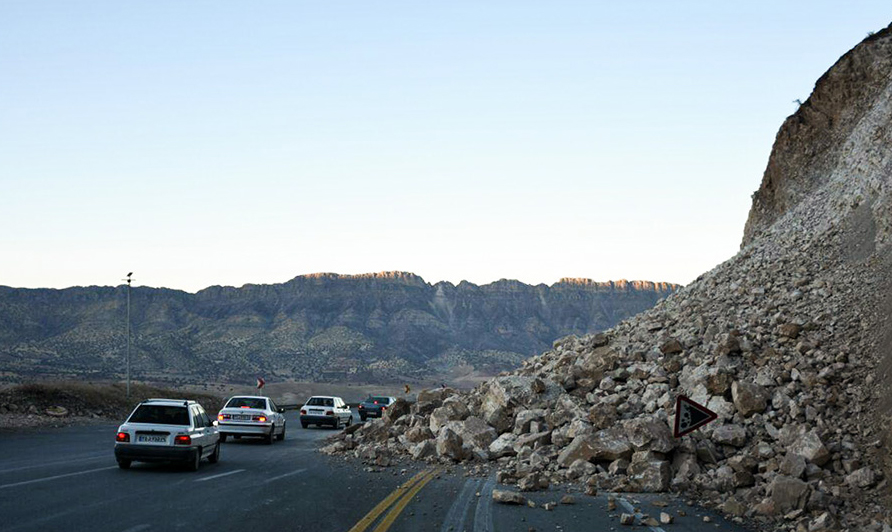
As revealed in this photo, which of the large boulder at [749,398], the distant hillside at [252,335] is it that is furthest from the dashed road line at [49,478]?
the distant hillside at [252,335]

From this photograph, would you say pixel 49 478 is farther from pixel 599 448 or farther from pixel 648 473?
pixel 648 473

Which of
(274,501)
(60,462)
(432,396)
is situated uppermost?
(432,396)

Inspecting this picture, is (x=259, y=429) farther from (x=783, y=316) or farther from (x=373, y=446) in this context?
(x=783, y=316)

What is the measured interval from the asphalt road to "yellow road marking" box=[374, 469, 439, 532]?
0.02 meters

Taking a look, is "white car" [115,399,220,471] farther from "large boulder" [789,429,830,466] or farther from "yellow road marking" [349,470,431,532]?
"large boulder" [789,429,830,466]

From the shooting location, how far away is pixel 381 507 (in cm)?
1178

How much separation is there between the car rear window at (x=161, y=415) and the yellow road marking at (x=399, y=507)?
5.24m

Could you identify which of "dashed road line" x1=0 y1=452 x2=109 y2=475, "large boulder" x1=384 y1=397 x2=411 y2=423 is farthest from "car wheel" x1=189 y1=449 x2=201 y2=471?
"large boulder" x1=384 y1=397 x2=411 y2=423

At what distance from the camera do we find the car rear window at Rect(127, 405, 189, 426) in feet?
54.5

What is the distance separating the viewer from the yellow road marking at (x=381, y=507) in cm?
1006

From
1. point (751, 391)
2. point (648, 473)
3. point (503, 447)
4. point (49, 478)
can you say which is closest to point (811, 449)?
point (648, 473)

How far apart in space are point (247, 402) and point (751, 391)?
17362mm

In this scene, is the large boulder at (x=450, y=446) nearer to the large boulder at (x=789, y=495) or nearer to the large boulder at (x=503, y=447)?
the large boulder at (x=503, y=447)

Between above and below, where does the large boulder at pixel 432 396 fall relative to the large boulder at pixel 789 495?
above
